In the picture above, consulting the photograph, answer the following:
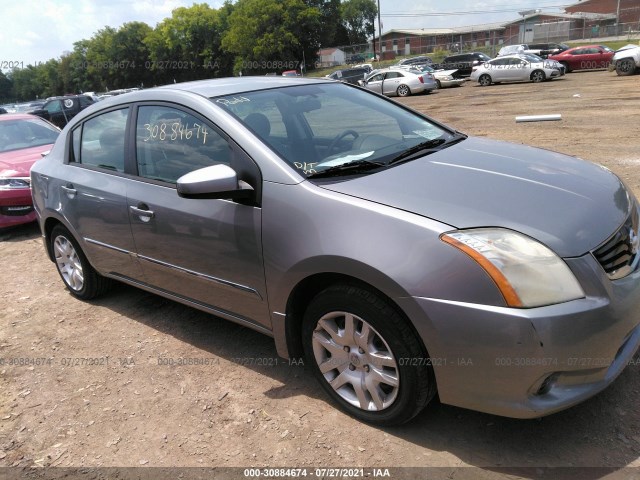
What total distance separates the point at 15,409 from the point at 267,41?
237 ft

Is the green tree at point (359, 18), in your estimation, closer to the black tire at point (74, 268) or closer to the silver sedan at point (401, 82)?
the silver sedan at point (401, 82)

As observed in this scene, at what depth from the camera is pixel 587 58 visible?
1185 inches

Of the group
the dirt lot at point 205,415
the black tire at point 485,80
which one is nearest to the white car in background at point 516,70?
the black tire at point 485,80

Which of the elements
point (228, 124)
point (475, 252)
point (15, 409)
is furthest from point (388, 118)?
point (15, 409)

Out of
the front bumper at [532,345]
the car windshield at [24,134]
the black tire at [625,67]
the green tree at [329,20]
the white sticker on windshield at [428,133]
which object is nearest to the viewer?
the front bumper at [532,345]

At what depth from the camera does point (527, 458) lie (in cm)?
237

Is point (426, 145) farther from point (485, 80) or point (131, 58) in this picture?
point (131, 58)

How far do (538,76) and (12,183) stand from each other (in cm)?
2568

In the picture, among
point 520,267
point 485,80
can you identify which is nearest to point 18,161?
point 520,267

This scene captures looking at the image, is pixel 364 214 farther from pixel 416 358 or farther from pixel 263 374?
pixel 263 374

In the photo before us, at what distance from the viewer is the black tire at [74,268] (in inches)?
175

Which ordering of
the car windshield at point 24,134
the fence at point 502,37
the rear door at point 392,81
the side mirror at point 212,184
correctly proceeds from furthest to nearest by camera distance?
the fence at point 502,37 → the rear door at point 392,81 → the car windshield at point 24,134 → the side mirror at point 212,184

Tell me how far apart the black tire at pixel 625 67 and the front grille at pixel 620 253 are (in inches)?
969

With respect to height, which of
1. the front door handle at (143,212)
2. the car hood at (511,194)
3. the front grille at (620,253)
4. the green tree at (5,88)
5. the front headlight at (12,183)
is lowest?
the front headlight at (12,183)
